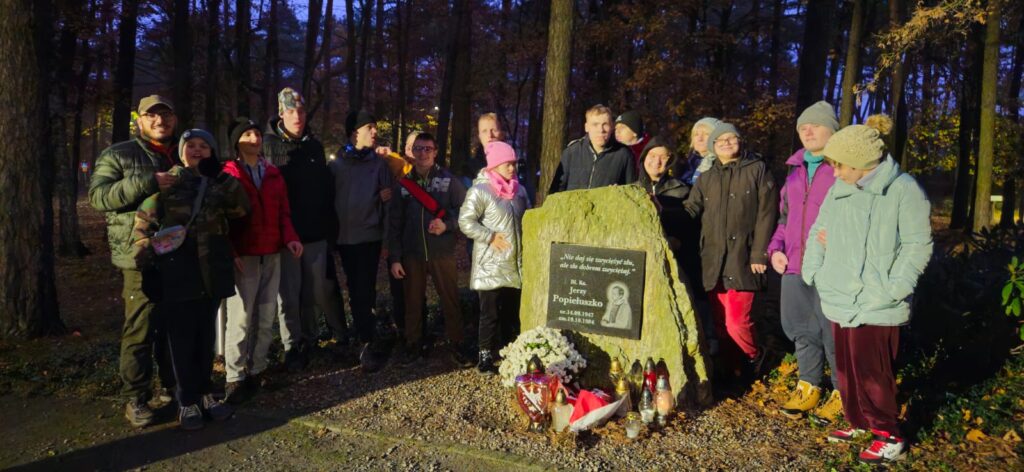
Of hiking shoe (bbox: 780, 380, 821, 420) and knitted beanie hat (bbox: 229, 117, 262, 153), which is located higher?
knitted beanie hat (bbox: 229, 117, 262, 153)

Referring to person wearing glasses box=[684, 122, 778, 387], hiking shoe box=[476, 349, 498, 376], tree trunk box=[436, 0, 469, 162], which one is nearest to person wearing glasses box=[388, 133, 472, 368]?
hiking shoe box=[476, 349, 498, 376]

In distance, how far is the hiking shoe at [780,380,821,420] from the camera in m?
4.30

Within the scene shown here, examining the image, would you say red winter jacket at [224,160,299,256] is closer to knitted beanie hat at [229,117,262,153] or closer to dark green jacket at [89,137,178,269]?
knitted beanie hat at [229,117,262,153]

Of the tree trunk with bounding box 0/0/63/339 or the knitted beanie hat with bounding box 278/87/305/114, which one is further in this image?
the tree trunk with bounding box 0/0/63/339

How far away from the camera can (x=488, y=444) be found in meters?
3.88

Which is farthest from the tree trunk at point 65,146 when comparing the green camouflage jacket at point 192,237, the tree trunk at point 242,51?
the green camouflage jacket at point 192,237

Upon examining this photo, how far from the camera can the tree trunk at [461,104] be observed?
1569 centimetres

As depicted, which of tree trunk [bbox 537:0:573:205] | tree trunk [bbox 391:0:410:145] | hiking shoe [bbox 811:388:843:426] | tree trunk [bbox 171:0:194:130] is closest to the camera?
hiking shoe [bbox 811:388:843:426]

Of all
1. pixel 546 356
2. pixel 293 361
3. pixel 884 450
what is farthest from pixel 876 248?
pixel 293 361

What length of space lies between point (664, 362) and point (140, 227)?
322 cm

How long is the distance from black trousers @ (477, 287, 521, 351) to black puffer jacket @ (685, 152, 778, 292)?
150cm

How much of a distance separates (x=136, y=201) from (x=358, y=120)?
5.76ft

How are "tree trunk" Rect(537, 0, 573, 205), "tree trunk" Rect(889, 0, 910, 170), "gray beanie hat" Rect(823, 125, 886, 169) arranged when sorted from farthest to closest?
"tree trunk" Rect(889, 0, 910, 170), "tree trunk" Rect(537, 0, 573, 205), "gray beanie hat" Rect(823, 125, 886, 169)

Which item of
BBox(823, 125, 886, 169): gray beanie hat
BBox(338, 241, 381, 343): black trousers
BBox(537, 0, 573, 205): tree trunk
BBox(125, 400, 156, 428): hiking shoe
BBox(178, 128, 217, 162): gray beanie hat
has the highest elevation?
BBox(537, 0, 573, 205): tree trunk
